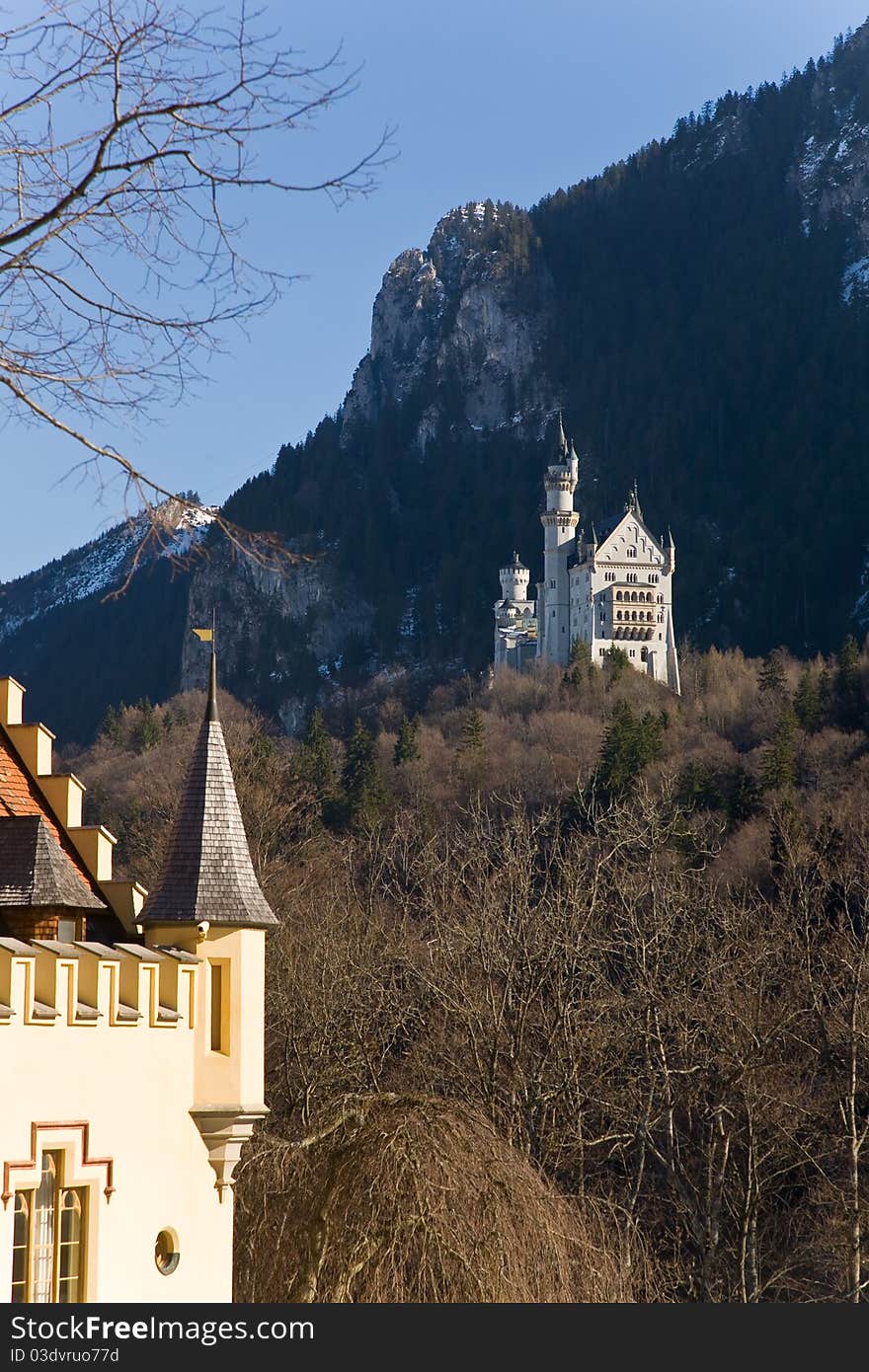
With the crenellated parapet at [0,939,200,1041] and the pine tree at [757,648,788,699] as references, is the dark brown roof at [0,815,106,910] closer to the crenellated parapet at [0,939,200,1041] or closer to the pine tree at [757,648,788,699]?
the crenellated parapet at [0,939,200,1041]

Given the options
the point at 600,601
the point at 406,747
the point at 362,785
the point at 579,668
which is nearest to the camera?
the point at 362,785

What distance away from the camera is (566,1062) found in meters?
36.6

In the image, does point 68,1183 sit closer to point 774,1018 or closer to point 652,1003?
point 652,1003

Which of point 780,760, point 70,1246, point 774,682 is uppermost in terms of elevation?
point 774,682

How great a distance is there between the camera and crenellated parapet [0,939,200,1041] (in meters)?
15.7

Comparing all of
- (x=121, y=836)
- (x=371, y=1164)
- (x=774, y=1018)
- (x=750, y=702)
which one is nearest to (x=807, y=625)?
(x=750, y=702)

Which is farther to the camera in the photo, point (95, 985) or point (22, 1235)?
point (95, 985)

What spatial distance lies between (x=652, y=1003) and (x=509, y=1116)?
5.23 m

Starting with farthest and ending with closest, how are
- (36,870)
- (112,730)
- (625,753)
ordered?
1. (112,730)
2. (625,753)
3. (36,870)

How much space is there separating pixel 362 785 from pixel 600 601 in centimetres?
7998

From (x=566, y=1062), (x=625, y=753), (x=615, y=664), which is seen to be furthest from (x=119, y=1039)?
(x=615, y=664)

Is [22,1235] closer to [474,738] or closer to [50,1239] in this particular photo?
[50,1239]

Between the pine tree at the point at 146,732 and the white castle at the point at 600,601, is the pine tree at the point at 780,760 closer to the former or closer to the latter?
the pine tree at the point at 146,732

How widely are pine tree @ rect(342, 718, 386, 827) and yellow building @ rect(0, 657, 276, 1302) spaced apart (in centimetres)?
6278
